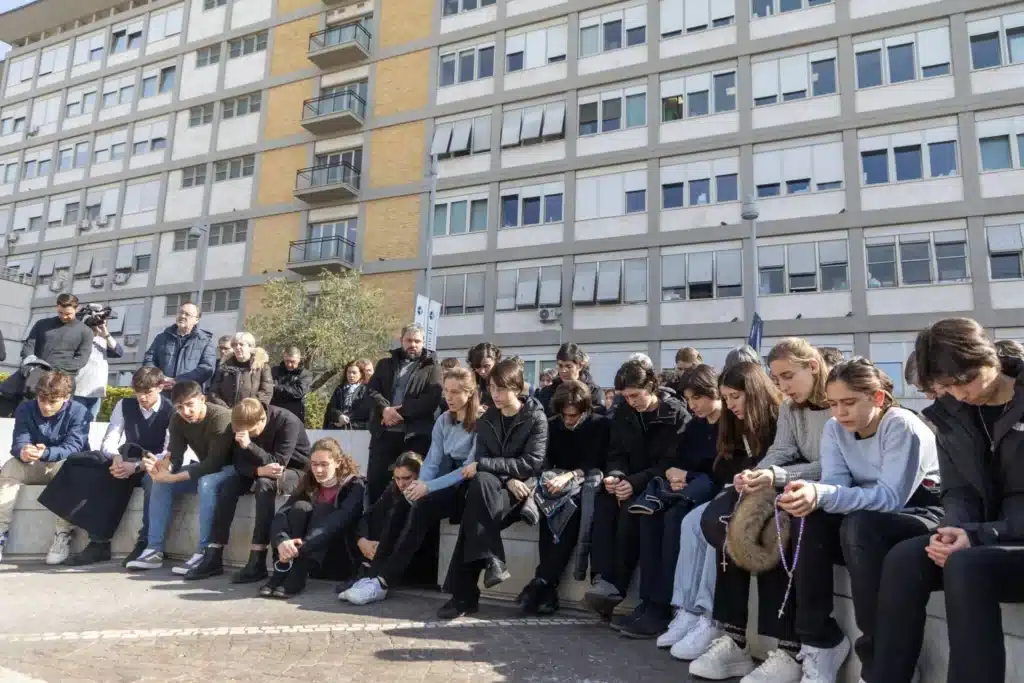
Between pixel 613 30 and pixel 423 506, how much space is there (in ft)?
82.4

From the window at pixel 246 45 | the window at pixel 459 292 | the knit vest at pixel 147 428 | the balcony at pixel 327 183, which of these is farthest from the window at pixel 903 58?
the window at pixel 246 45

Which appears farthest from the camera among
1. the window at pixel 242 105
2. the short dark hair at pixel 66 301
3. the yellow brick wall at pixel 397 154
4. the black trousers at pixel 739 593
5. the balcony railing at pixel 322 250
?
the window at pixel 242 105

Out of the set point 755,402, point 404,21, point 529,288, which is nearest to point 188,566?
point 755,402

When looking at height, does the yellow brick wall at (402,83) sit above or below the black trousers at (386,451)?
above

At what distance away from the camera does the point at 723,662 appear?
12.4ft

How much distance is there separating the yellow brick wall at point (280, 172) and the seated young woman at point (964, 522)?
31.4 meters

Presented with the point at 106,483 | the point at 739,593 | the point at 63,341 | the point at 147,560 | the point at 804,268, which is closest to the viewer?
the point at 739,593

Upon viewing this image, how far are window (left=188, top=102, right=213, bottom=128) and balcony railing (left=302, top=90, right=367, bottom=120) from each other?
595 centimetres

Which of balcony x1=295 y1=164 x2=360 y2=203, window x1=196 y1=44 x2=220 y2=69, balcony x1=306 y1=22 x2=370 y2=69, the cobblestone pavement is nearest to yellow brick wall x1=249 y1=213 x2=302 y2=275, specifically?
balcony x1=295 y1=164 x2=360 y2=203

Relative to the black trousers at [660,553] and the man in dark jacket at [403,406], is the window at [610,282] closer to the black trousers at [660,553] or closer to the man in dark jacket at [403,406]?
the man in dark jacket at [403,406]

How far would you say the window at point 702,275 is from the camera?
24094mm

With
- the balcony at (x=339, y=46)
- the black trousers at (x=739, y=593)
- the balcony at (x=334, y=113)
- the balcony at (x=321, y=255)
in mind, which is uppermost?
the balcony at (x=339, y=46)

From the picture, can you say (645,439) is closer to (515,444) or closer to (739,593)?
(515,444)

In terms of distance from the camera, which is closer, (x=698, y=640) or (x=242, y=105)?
(x=698, y=640)
